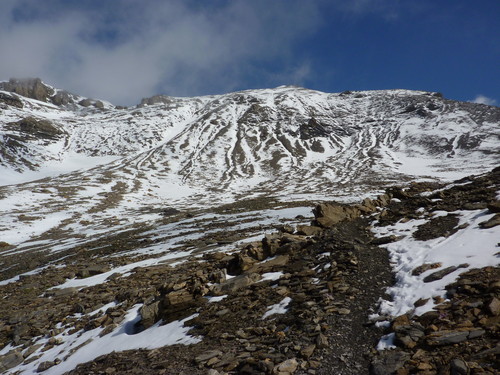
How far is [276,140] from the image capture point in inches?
5344

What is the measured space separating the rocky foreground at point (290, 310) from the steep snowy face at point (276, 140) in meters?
51.8

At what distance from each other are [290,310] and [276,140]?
427 ft

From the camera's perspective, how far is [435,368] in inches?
210

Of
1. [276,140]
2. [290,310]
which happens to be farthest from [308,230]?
[276,140]

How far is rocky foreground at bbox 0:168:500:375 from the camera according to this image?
6.05 m

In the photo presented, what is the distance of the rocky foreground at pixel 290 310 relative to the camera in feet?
19.8

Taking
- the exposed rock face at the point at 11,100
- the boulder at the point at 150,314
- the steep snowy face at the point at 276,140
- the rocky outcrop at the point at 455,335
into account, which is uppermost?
the exposed rock face at the point at 11,100

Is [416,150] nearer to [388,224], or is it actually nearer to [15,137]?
[388,224]

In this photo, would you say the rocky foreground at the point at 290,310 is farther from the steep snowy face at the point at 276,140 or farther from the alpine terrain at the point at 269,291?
the steep snowy face at the point at 276,140

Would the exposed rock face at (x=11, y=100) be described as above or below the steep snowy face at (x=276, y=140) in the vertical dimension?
above

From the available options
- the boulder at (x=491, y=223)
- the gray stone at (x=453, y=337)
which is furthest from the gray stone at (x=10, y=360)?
the boulder at (x=491, y=223)

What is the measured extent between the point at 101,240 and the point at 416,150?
115771 millimetres

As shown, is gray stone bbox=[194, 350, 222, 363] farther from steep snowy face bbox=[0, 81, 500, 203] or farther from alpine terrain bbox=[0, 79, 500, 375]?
steep snowy face bbox=[0, 81, 500, 203]

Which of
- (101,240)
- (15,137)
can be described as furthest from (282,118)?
(101,240)
